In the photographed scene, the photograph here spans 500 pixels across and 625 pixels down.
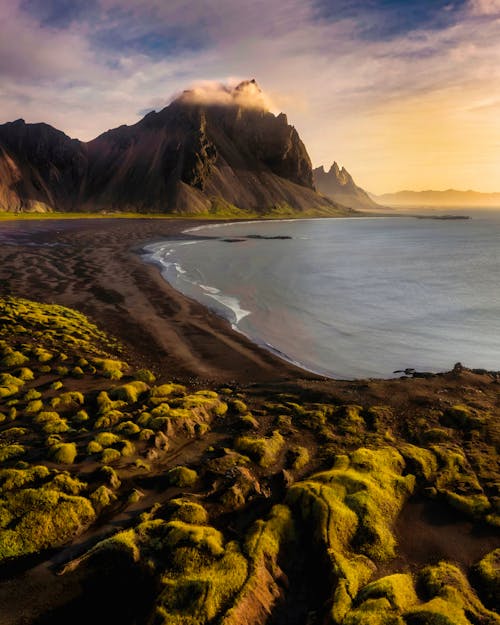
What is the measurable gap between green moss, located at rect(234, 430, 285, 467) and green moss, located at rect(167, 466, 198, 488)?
9.12 ft

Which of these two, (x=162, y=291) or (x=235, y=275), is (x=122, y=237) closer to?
(x=235, y=275)

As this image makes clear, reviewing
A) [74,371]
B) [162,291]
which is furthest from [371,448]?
[162,291]

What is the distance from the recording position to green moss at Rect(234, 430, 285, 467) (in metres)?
16.8

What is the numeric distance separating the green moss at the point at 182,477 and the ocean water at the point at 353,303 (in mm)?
17174

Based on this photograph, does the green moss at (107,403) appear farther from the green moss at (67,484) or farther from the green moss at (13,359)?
the green moss at (13,359)

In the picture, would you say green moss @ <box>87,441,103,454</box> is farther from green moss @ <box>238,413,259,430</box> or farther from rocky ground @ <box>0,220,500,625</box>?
green moss @ <box>238,413,259,430</box>

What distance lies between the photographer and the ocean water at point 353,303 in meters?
34.2

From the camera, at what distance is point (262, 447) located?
1728cm

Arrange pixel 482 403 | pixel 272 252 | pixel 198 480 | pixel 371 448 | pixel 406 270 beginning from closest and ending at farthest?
pixel 198 480 → pixel 371 448 → pixel 482 403 → pixel 406 270 → pixel 272 252

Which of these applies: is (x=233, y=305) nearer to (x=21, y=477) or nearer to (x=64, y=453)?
(x=64, y=453)

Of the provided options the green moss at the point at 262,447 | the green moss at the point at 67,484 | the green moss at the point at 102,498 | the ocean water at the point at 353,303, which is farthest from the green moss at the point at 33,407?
the ocean water at the point at 353,303

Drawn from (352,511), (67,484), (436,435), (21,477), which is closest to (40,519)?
(67,484)

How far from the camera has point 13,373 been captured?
23.8m

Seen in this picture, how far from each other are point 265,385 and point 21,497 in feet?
50.5
